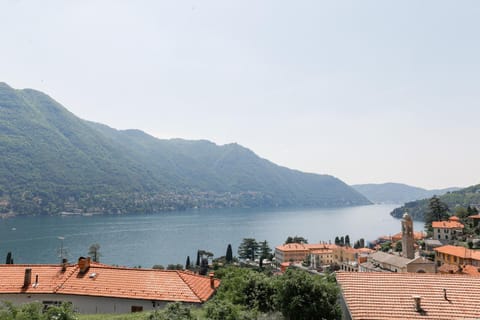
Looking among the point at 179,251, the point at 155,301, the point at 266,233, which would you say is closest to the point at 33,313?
the point at 155,301

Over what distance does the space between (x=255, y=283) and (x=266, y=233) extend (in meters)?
128

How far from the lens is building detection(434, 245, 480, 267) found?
1895 inches

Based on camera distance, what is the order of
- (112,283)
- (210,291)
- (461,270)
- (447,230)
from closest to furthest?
(112,283) < (210,291) < (461,270) < (447,230)

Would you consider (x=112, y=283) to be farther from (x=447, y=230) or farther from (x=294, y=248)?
(x=294, y=248)

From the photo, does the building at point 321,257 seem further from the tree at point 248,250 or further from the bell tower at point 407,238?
the bell tower at point 407,238

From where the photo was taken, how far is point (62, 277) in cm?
1800

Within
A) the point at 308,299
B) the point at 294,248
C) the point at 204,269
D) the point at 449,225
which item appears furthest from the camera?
the point at 294,248

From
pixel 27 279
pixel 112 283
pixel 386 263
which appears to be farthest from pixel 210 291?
pixel 386 263

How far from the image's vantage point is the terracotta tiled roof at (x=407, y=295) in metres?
11.1

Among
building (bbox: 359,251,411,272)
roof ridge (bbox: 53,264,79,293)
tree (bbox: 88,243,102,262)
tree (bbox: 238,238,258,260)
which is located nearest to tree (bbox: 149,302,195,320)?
roof ridge (bbox: 53,264,79,293)

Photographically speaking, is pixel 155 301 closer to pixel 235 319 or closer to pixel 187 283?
pixel 187 283

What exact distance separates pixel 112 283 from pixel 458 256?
4870cm

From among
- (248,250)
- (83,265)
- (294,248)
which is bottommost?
(294,248)

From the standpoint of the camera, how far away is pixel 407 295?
11930 millimetres
